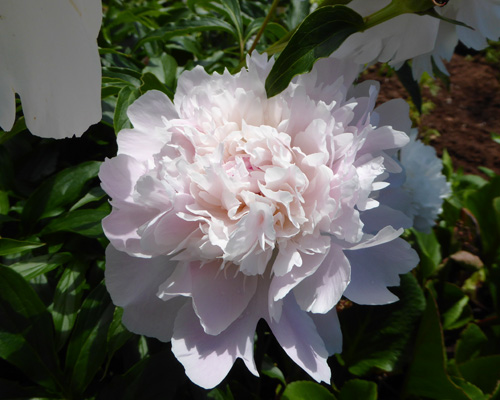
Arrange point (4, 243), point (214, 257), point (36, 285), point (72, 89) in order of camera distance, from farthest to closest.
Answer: point (36, 285)
point (4, 243)
point (214, 257)
point (72, 89)

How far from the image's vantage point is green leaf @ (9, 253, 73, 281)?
578 mm

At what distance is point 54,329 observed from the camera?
610 millimetres

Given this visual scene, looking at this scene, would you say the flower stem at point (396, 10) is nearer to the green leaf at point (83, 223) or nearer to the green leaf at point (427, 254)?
the green leaf at point (83, 223)

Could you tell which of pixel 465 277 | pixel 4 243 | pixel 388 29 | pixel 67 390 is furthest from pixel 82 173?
pixel 465 277

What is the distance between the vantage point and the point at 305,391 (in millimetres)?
640

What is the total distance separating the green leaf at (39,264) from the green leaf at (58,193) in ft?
0.21

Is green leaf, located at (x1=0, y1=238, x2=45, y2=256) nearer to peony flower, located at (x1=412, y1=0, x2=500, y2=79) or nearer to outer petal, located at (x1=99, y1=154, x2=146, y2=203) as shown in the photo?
outer petal, located at (x1=99, y1=154, x2=146, y2=203)

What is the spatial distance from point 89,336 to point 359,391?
1.17 ft

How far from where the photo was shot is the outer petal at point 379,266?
46cm

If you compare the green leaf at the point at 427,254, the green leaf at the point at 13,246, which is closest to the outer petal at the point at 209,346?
the green leaf at the point at 13,246

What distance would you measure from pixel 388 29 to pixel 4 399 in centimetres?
56

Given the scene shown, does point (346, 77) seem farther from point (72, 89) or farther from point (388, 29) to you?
point (72, 89)

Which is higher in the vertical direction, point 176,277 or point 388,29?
point 388,29

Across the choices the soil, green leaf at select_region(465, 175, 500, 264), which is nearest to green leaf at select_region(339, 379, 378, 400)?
green leaf at select_region(465, 175, 500, 264)
